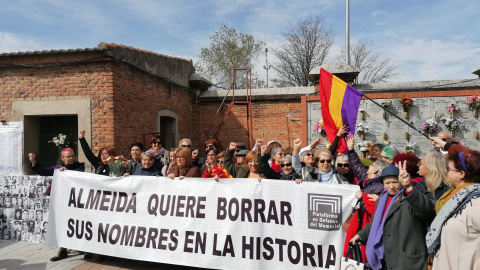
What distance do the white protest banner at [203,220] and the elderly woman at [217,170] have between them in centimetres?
31

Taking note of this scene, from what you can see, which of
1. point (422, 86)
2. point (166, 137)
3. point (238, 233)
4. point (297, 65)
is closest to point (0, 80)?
point (166, 137)

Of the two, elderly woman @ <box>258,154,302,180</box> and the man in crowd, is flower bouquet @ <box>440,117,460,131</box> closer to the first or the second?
elderly woman @ <box>258,154,302,180</box>

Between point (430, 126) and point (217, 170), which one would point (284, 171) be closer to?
point (217, 170)

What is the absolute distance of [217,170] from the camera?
4.45 m

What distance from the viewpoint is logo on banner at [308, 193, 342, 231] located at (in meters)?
3.45

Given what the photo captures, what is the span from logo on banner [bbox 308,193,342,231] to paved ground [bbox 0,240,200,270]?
6.27ft

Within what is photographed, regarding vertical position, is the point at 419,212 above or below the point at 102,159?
below

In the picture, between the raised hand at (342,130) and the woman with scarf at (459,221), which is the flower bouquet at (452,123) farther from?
the woman with scarf at (459,221)

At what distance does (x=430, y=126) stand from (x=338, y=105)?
4.97 m

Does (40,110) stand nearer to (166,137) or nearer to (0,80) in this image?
(0,80)

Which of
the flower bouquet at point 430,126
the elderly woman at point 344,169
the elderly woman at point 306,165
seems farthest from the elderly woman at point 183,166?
the flower bouquet at point 430,126

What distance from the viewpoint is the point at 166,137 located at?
1016 cm

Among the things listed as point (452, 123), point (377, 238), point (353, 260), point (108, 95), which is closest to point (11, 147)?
point (108, 95)

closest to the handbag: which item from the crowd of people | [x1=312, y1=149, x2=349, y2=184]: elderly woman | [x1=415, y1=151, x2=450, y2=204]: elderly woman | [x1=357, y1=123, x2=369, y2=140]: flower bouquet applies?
the crowd of people
